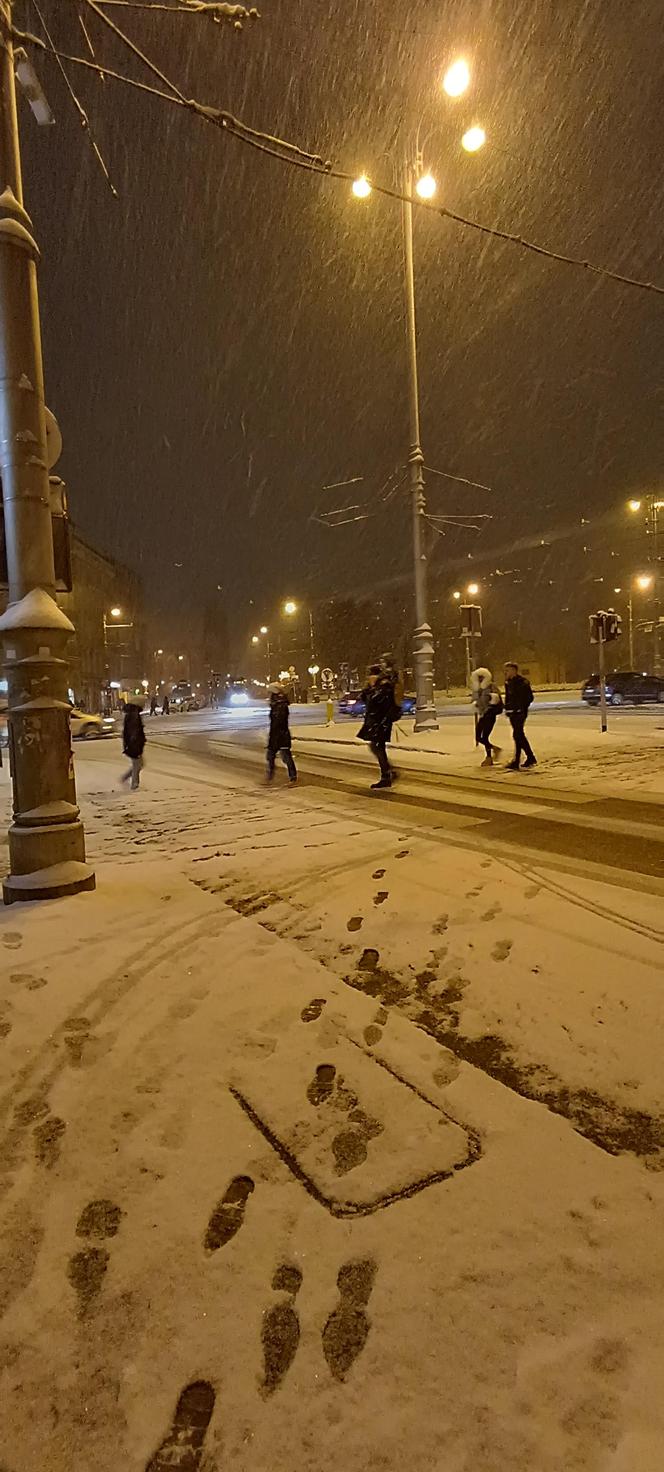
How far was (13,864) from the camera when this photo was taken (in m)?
5.80

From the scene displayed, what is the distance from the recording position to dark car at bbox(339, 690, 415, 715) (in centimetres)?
3831

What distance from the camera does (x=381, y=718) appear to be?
11664 mm

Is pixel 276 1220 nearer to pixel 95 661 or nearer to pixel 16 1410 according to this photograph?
pixel 16 1410

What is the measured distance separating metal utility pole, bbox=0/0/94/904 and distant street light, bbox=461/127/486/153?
902 cm

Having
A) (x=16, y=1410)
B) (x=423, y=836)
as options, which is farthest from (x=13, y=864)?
(x=16, y=1410)

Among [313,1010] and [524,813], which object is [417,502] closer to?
[524,813]

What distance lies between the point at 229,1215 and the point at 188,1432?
658 mm

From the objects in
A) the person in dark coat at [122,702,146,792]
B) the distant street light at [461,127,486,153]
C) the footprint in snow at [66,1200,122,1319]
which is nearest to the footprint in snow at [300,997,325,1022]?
the footprint in snow at [66,1200,122,1319]

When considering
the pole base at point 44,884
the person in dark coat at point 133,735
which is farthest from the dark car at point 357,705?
the pole base at point 44,884

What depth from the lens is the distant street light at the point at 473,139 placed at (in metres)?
12.1

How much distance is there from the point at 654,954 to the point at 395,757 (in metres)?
12.3

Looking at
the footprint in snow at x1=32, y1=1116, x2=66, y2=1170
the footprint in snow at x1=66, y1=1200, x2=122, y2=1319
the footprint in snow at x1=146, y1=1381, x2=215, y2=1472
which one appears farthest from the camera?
the footprint in snow at x1=32, y1=1116, x2=66, y2=1170

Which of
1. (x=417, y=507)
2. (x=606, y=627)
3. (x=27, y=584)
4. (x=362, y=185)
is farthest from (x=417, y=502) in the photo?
(x=27, y=584)

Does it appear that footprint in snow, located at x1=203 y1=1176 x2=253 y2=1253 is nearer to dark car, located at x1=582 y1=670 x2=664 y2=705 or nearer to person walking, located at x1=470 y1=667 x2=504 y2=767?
person walking, located at x1=470 y1=667 x2=504 y2=767
